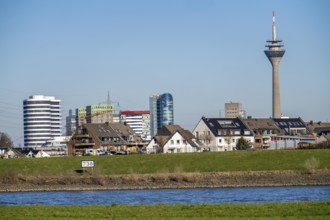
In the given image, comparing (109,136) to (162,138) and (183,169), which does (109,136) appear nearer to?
(162,138)

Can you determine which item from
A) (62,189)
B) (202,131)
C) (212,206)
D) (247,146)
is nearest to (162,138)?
(202,131)

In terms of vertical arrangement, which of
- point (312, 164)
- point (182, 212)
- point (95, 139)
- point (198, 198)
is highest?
point (95, 139)

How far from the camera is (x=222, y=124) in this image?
16438 cm

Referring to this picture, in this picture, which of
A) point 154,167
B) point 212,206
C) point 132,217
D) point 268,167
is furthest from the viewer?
point 154,167

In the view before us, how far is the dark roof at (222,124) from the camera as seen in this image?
161950 millimetres

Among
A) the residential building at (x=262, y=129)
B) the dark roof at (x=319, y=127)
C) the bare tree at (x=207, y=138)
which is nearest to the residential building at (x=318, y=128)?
the dark roof at (x=319, y=127)

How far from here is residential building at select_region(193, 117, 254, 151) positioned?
526 feet

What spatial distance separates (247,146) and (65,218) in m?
117

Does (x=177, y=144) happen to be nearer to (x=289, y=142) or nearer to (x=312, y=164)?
(x=289, y=142)

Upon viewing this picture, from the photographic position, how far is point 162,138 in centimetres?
16488

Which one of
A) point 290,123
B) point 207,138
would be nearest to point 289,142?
point 207,138

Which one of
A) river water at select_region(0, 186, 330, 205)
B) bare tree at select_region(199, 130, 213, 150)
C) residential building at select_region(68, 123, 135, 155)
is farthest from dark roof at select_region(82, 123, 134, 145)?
river water at select_region(0, 186, 330, 205)

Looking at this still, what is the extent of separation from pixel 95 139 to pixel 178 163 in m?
63.7

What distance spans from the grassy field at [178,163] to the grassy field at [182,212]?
54.0 metres
